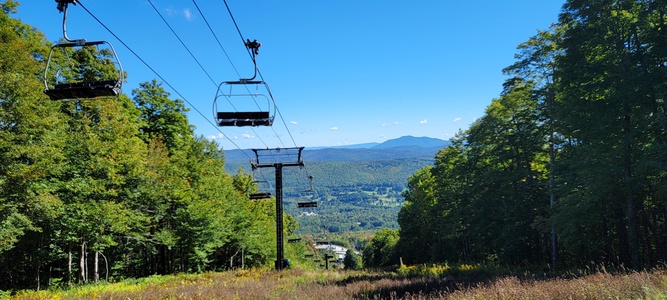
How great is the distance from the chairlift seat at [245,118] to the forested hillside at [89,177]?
182 inches

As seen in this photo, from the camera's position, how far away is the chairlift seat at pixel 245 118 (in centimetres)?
1159

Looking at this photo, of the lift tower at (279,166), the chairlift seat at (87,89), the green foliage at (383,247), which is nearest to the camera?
the chairlift seat at (87,89)

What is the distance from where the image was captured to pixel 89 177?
62.5ft

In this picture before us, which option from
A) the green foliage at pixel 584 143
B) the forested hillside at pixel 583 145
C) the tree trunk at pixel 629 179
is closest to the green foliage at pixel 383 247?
the forested hillside at pixel 583 145

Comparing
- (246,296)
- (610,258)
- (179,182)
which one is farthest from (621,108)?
(179,182)

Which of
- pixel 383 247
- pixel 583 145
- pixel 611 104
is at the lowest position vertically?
pixel 383 247

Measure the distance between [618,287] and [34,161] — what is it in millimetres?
19909

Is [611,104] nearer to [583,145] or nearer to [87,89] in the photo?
[583,145]

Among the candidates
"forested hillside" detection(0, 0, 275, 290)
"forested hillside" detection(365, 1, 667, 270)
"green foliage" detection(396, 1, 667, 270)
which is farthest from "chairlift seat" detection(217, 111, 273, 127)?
"forested hillside" detection(365, 1, 667, 270)

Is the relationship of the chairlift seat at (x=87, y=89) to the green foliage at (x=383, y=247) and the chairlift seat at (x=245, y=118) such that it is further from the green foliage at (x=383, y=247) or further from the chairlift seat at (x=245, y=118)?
the green foliage at (x=383, y=247)

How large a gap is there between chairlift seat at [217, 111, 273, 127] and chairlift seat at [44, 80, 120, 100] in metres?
3.95

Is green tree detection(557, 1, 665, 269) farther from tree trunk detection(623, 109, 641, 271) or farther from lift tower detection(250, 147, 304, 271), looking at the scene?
lift tower detection(250, 147, 304, 271)

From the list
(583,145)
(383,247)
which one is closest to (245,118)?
(583,145)

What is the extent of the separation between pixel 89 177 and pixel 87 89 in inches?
545
